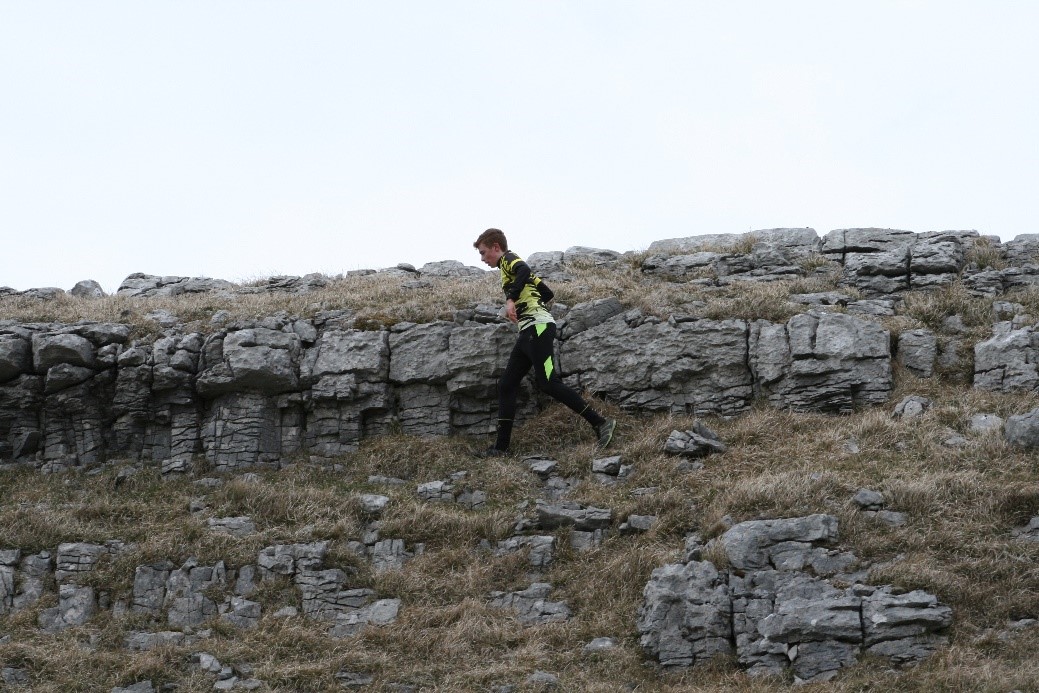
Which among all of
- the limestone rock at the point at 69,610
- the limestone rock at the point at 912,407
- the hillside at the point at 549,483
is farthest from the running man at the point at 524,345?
the limestone rock at the point at 69,610

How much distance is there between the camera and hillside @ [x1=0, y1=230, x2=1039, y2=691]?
9.50 meters

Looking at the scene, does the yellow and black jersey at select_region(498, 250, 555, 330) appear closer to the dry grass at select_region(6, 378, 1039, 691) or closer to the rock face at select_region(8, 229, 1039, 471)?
the rock face at select_region(8, 229, 1039, 471)

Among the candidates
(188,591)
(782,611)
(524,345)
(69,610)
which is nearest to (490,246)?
(524,345)

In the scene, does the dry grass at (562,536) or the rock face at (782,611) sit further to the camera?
the dry grass at (562,536)

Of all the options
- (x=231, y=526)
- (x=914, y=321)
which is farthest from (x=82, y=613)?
(x=914, y=321)

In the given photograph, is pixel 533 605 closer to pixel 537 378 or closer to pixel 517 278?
pixel 537 378

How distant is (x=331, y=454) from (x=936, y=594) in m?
8.47

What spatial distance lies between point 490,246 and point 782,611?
666 centimetres

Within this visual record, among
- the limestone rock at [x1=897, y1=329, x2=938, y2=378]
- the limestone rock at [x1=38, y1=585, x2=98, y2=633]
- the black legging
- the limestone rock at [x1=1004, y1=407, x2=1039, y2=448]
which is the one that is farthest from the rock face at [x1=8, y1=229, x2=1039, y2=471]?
the limestone rock at [x1=38, y1=585, x2=98, y2=633]

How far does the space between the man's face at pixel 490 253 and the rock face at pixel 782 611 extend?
5.31 metres

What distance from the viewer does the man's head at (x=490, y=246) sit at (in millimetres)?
13625

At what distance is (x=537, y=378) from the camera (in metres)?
13.4

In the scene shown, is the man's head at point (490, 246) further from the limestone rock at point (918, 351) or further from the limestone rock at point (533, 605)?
the limestone rock at point (918, 351)

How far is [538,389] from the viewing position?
1457cm
